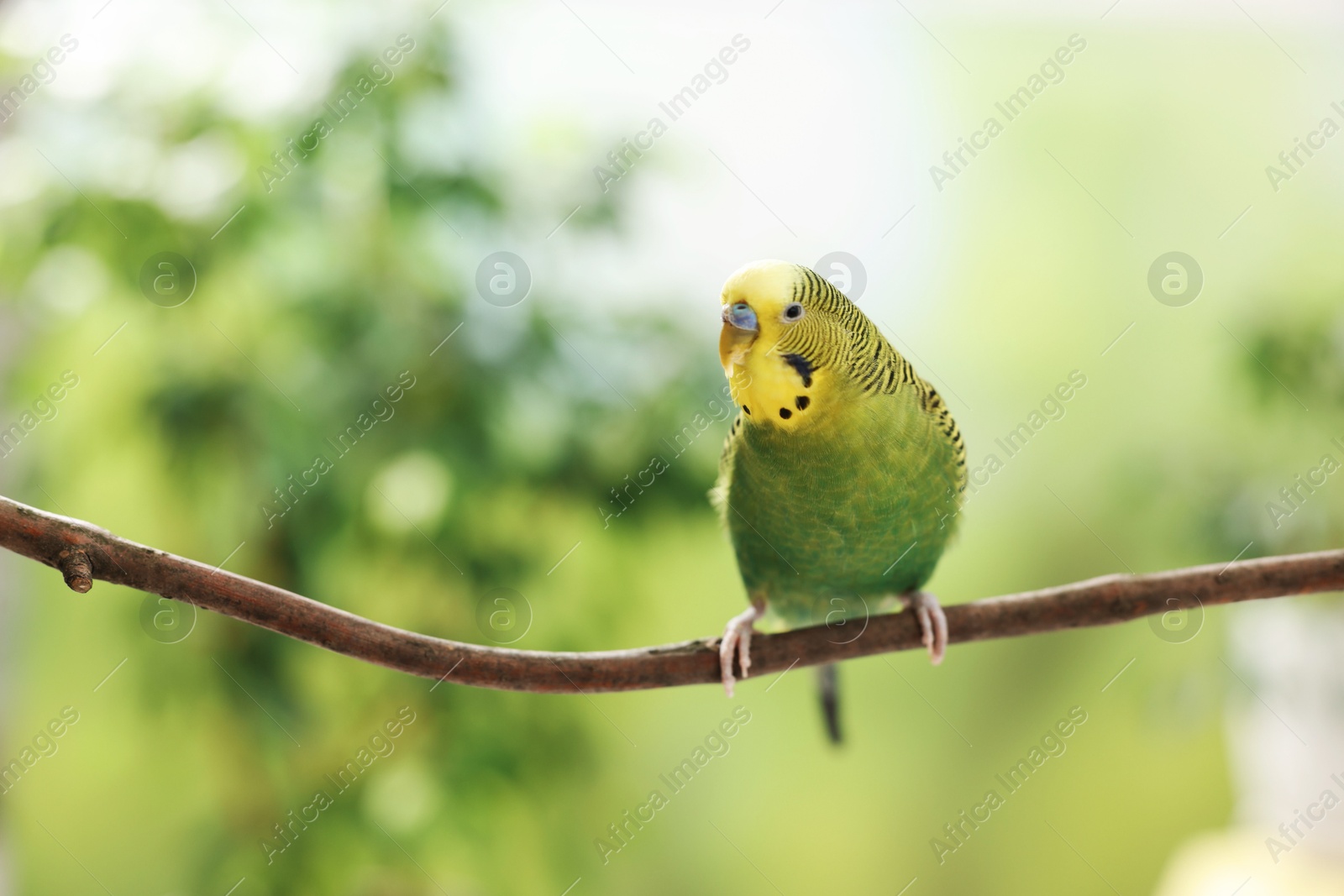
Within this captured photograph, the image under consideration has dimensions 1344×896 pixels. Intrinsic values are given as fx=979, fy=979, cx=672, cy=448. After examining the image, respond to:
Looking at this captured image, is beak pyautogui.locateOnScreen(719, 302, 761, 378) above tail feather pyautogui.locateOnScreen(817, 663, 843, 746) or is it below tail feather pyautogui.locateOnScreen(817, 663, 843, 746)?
above

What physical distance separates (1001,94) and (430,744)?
2.12 m

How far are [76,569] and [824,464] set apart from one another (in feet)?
2.09

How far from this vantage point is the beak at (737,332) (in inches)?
29.0

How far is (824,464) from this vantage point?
94cm

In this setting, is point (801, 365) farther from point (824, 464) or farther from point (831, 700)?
point (831, 700)

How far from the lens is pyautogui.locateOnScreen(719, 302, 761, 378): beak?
0.74 meters

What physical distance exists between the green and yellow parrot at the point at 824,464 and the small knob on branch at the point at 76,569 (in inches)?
20.3

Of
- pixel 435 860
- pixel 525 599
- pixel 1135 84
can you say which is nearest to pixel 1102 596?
pixel 525 599

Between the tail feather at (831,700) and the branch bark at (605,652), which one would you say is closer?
the branch bark at (605,652)
